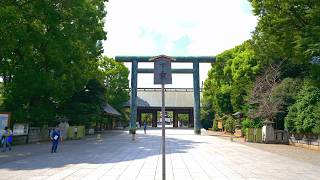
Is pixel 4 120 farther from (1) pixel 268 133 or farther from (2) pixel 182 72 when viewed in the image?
(2) pixel 182 72

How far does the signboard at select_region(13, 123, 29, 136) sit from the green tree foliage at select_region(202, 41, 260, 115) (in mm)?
18999

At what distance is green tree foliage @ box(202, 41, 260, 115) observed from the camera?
3784cm

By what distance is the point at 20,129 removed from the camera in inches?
980

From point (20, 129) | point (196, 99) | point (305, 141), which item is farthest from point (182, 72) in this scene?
point (20, 129)

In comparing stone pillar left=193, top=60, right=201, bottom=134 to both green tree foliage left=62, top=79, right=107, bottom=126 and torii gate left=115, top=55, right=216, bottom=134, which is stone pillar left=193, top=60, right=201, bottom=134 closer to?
torii gate left=115, top=55, right=216, bottom=134

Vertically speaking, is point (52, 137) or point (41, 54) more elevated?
point (41, 54)

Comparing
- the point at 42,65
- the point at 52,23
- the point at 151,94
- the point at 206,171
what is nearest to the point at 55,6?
the point at 52,23

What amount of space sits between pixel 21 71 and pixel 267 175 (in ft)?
63.5

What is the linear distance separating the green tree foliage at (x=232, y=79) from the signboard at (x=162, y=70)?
77.3 ft

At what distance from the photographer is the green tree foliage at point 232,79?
37.8 meters

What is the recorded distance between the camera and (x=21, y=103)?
2809cm

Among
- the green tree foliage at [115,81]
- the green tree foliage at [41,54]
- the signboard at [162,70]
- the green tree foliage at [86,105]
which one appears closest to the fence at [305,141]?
the green tree foliage at [41,54]

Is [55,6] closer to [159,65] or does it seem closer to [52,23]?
[52,23]

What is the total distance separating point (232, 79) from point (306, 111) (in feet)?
67.1
